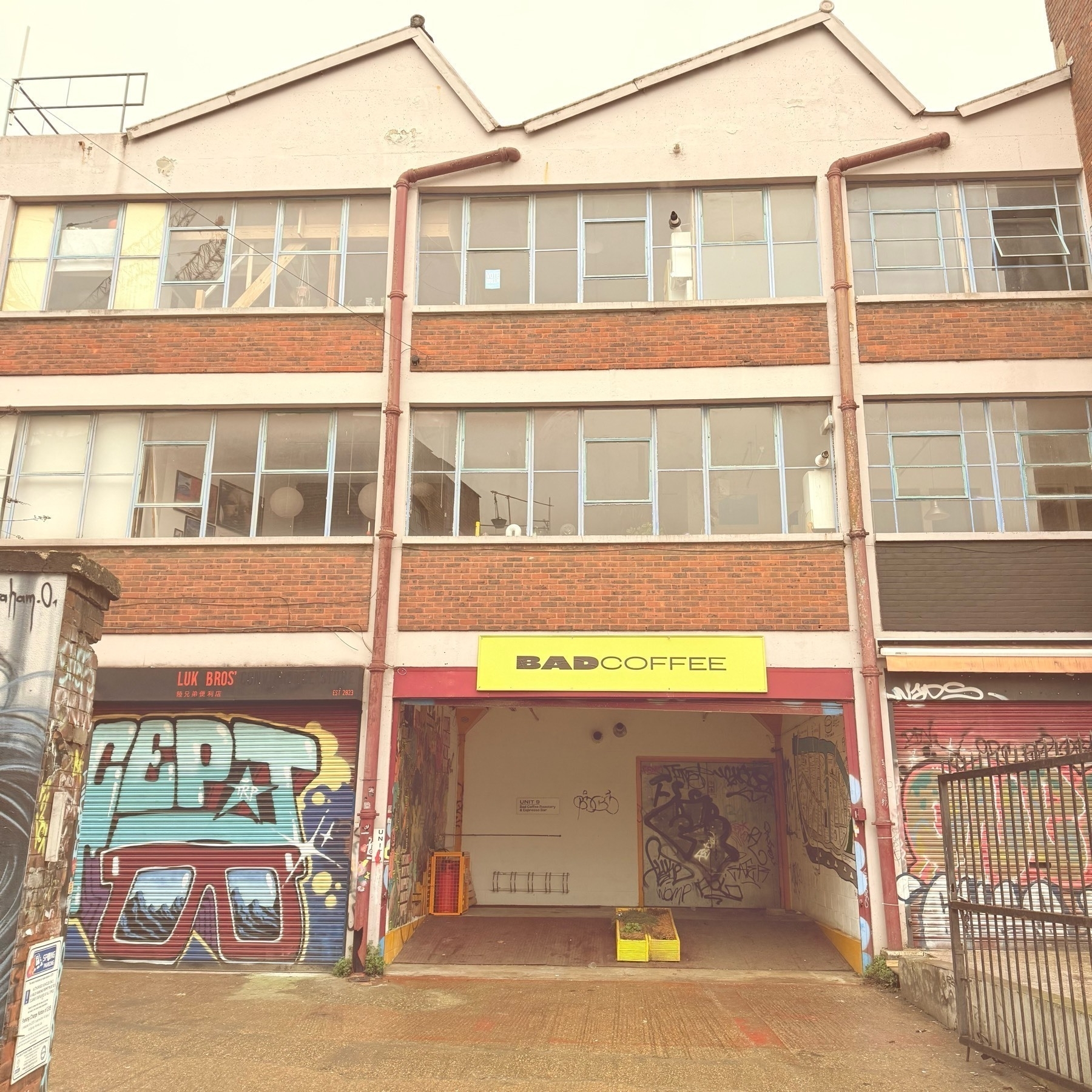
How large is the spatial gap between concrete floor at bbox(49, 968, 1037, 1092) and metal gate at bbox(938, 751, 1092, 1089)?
1.17 ft

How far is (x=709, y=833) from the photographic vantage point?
14352mm

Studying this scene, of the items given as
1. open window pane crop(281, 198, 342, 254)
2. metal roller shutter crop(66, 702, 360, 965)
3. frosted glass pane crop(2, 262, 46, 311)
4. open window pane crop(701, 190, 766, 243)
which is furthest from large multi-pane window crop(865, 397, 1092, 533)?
frosted glass pane crop(2, 262, 46, 311)

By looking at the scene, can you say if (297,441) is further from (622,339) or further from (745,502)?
(745,502)

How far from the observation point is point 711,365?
1168cm

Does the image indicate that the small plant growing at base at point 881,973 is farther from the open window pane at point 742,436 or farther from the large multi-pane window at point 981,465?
the open window pane at point 742,436

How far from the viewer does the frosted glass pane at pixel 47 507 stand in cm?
1174

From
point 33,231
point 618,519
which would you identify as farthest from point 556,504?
point 33,231

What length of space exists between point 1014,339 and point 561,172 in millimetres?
6059

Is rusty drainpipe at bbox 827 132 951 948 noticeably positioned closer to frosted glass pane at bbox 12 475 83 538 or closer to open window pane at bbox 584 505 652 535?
open window pane at bbox 584 505 652 535

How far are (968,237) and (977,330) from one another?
1352 millimetres

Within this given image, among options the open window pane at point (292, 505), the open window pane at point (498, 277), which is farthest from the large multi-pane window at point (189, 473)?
the open window pane at point (498, 277)

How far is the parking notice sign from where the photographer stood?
4766mm

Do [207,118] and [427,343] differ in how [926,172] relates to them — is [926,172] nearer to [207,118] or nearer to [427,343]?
[427,343]

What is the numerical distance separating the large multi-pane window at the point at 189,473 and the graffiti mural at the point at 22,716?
6.42 m
